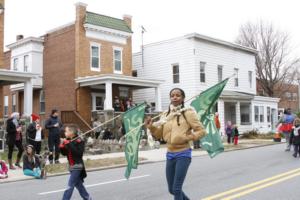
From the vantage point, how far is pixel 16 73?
21.8 meters

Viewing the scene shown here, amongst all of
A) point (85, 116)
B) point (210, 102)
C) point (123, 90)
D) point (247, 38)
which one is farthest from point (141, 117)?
point (247, 38)

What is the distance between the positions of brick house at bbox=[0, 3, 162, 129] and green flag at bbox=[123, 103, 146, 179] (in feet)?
59.6

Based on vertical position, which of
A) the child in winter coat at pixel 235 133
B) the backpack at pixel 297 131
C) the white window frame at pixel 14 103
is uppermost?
the white window frame at pixel 14 103

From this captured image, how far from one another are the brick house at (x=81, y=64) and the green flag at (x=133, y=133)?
18.2m

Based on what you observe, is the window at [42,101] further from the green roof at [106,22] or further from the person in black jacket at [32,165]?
the person in black jacket at [32,165]

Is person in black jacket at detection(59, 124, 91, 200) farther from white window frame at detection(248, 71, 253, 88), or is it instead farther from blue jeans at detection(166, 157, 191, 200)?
white window frame at detection(248, 71, 253, 88)

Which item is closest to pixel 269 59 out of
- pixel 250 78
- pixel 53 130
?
pixel 250 78

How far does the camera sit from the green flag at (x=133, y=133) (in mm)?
6793

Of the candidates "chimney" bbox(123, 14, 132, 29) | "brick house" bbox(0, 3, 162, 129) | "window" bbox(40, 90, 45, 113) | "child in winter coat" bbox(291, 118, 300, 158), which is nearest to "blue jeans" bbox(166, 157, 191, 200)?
"child in winter coat" bbox(291, 118, 300, 158)

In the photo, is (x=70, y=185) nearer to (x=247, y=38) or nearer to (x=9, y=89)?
(x=9, y=89)

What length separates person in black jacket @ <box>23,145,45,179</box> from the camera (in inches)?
468

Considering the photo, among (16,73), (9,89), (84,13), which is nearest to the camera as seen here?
(16,73)

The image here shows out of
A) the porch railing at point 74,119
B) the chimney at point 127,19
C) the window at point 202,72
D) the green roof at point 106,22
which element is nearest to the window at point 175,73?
the window at point 202,72

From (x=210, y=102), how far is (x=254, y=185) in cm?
334
